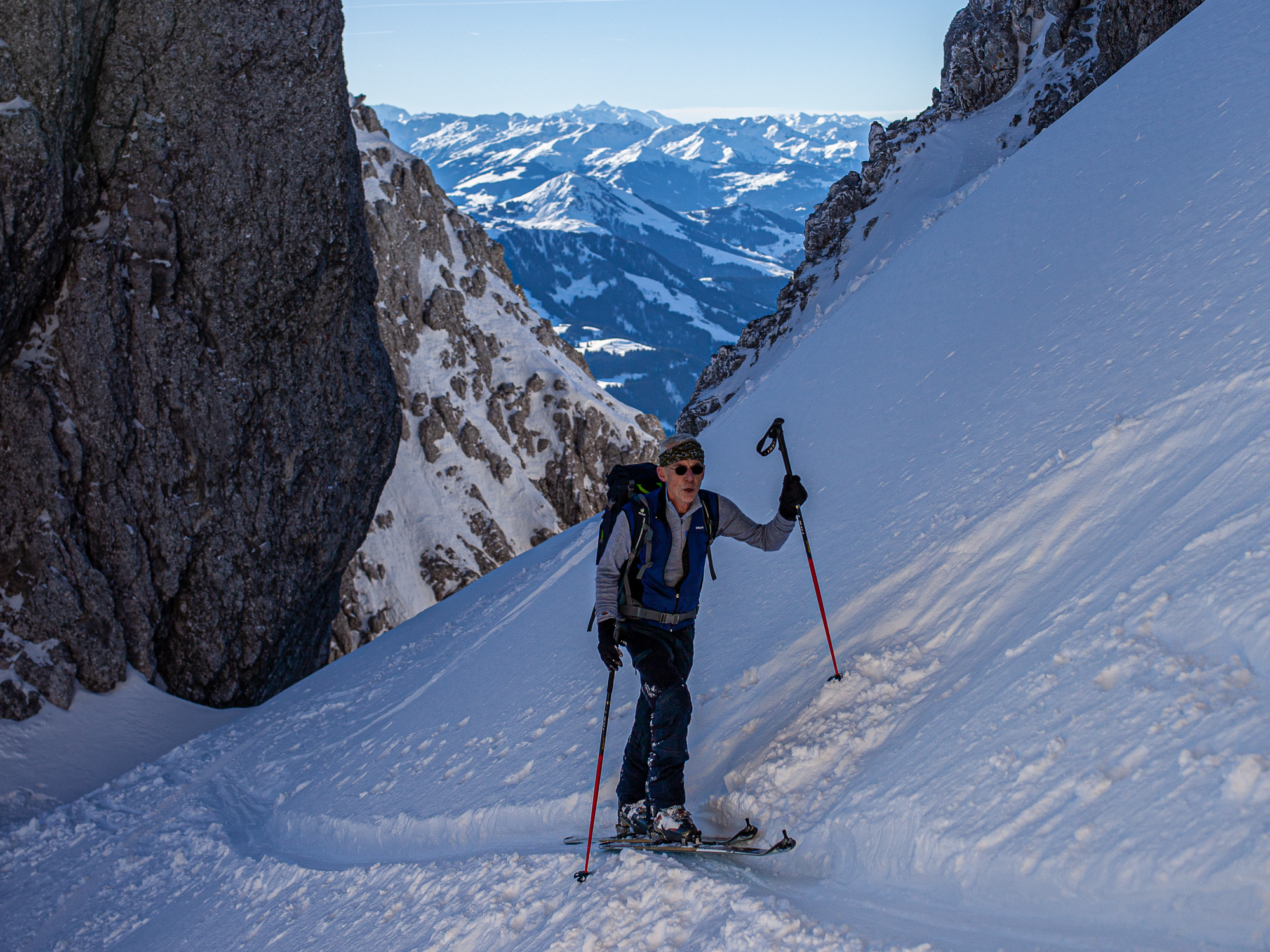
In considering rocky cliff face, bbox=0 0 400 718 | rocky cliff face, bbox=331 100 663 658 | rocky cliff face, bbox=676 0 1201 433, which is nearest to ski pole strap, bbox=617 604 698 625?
rocky cliff face, bbox=0 0 400 718

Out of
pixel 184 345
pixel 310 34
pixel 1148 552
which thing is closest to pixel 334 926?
pixel 1148 552

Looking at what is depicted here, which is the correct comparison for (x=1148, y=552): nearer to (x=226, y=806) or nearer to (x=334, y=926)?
(x=334, y=926)

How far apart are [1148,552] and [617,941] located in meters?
3.83

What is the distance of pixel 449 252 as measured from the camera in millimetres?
91188

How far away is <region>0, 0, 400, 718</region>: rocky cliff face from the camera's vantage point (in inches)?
651

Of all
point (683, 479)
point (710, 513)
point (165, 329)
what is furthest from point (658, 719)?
point (165, 329)

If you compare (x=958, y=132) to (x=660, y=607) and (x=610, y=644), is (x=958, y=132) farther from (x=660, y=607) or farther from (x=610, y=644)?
(x=610, y=644)

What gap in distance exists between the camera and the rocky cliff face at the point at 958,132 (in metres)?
30.0

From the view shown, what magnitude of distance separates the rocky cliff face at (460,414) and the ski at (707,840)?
68.5 m

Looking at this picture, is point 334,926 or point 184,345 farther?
point 184,345

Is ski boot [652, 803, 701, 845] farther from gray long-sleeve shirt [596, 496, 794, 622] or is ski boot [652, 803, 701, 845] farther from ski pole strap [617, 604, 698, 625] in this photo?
gray long-sleeve shirt [596, 496, 794, 622]

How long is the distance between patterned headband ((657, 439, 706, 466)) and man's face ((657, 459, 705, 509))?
0.02m

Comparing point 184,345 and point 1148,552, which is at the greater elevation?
point 184,345

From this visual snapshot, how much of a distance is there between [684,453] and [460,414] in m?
82.6
